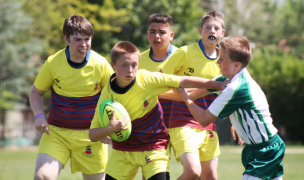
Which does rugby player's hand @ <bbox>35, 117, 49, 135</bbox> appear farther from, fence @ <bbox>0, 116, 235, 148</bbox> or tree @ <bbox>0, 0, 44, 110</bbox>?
tree @ <bbox>0, 0, 44, 110</bbox>

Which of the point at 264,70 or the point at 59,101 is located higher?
the point at 264,70

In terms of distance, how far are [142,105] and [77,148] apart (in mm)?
1251

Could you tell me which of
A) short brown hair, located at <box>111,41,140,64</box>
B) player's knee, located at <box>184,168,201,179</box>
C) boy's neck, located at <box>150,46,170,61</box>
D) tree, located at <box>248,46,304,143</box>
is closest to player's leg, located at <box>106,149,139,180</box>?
player's knee, located at <box>184,168,201,179</box>

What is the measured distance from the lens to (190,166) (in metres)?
5.56

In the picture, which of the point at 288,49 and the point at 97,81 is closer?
the point at 97,81

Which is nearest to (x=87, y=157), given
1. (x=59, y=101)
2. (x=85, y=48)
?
(x=59, y=101)

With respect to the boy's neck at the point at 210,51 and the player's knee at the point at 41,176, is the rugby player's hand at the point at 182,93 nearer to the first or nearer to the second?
the boy's neck at the point at 210,51

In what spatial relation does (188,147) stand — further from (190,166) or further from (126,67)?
(126,67)

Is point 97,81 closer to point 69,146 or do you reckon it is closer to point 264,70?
point 69,146

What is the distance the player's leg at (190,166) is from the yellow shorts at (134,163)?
1.74 ft

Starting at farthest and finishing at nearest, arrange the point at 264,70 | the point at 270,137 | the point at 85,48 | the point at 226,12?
the point at 226,12, the point at 264,70, the point at 85,48, the point at 270,137

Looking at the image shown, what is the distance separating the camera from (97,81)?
5762 millimetres

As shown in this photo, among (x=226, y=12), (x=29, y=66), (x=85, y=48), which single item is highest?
(x=226, y=12)

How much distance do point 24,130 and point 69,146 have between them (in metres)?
23.5
